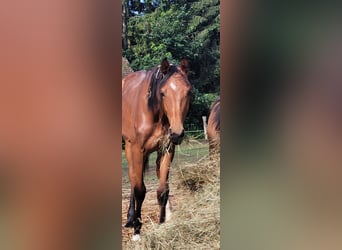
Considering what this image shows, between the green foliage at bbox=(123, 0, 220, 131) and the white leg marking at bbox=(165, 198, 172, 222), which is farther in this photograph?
the white leg marking at bbox=(165, 198, 172, 222)

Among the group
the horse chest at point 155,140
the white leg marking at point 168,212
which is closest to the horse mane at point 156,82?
the horse chest at point 155,140

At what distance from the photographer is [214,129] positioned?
269 centimetres

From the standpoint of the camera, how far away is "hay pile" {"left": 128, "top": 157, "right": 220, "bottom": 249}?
2.64m

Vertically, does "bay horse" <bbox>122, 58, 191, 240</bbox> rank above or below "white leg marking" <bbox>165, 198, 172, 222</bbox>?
above

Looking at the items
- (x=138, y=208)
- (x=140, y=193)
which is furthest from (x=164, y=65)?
(x=138, y=208)

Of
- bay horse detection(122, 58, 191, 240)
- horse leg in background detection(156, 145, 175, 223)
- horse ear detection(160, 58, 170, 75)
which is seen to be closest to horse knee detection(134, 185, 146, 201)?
bay horse detection(122, 58, 191, 240)

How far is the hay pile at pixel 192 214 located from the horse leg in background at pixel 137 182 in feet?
0.26

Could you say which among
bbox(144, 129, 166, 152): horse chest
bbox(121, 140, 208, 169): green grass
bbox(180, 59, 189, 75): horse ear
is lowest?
bbox(121, 140, 208, 169): green grass

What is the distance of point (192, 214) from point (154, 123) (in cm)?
68
